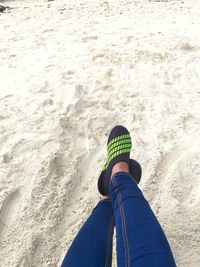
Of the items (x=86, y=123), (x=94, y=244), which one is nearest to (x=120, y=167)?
(x=94, y=244)

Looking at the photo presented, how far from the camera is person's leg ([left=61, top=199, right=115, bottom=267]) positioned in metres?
1.46

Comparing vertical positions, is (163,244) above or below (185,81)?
above

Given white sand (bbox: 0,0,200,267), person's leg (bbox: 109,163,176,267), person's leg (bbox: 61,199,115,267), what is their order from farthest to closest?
white sand (bbox: 0,0,200,267), person's leg (bbox: 61,199,115,267), person's leg (bbox: 109,163,176,267)

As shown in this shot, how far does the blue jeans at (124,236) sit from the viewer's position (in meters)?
1.34

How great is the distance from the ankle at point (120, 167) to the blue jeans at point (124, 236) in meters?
0.16

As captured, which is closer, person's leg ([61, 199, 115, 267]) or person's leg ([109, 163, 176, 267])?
person's leg ([109, 163, 176, 267])

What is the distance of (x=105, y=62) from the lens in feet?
Answer: 10.9

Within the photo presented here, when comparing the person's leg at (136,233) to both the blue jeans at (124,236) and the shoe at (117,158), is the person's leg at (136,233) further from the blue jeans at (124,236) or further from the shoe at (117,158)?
the shoe at (117,158)

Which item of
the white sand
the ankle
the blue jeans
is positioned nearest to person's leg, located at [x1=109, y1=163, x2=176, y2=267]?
the blue jeans

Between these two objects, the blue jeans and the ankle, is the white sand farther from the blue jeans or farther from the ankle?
the blue jeans

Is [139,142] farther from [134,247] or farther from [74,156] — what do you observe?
[134,247]

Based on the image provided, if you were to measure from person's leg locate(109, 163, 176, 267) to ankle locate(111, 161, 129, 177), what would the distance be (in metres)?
0.19

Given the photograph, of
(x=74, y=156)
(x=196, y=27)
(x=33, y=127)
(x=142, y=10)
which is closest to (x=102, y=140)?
(x=74, y=156)

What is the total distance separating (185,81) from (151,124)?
2.05ft
